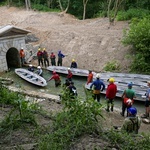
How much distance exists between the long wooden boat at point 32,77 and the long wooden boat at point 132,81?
295 centimetres

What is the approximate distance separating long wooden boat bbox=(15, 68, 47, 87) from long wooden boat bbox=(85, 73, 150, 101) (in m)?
2.95

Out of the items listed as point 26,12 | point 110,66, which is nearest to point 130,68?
point 110,66

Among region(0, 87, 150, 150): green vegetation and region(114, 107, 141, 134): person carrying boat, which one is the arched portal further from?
region(114, 107, 141, 134): person carrying boat

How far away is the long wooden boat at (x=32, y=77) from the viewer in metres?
16.7

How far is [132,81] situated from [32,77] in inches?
261

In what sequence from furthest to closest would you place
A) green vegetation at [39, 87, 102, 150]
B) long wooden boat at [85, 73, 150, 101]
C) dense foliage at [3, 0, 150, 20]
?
dense foliage at [3, 0, 150, 20] → long wooden boat at [85, 73, 150, 101] → green vegetation at [39, 87, 102, 150]

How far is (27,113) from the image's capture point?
848 cm

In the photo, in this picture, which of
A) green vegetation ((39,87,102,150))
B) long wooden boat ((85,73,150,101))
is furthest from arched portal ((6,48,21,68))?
green vegetation ((39,87,102,150))

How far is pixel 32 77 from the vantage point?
1781cm

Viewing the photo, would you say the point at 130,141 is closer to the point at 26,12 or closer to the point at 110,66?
the point at 110,66

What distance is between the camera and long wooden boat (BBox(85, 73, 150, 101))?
47.5ft

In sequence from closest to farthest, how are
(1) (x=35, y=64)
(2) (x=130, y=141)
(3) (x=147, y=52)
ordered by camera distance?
1. (2) (x=130, y=141)
2. (3) (x=147, y=52)
3. (1) (x=35, y=64)

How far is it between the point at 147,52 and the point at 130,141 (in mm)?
12318

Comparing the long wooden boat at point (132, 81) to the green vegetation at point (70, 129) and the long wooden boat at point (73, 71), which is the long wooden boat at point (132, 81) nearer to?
the long wooden boat at point (73, 71)
